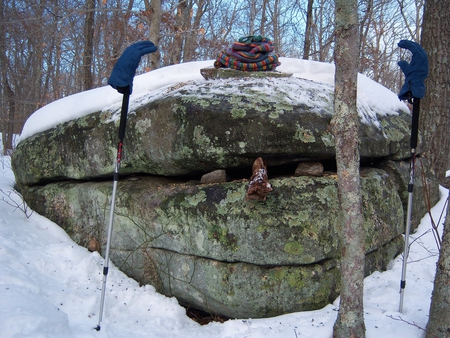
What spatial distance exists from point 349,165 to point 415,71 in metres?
1.43

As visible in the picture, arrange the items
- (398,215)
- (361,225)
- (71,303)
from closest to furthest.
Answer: (361,225)
(71,303)
(398,215)

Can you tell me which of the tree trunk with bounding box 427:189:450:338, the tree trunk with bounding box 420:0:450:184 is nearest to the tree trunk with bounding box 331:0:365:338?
the tree trunk with bounding box 427:189:450:338

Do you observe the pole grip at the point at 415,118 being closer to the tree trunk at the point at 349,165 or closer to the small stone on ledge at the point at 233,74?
the tree trunk at the point at 349,165

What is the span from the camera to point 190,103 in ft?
12.2

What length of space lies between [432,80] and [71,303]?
5829 millimetres

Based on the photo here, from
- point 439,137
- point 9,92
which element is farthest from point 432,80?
point 9,92

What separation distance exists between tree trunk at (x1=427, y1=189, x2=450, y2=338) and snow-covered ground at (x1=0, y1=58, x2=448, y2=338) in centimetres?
23

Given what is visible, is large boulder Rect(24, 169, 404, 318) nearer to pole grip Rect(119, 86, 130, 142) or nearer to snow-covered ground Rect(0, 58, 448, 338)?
snow-covered ground Rect(0, 58, 448, 338)

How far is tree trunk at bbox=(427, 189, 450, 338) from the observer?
2549 mm

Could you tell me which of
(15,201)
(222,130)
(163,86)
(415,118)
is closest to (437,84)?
(415,118)

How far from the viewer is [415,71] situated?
10.9 ft

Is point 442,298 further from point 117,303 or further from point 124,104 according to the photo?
point 124,104

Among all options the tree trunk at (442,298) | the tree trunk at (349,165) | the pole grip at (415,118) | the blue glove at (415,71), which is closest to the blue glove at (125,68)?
the tree trunk at (349,165)

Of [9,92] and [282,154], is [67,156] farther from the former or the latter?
[9,92]
